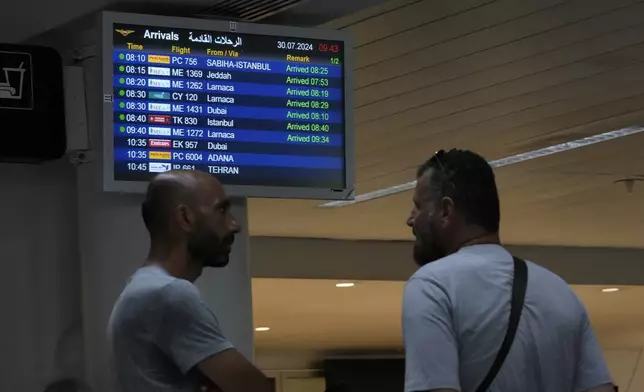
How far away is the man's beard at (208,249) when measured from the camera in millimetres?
2918

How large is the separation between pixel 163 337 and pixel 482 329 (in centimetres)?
72

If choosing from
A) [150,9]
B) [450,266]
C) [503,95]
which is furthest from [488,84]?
[450,266]

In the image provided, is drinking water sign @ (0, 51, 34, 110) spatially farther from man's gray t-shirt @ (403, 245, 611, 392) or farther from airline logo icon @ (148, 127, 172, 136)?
man's gray t-shirt @ (403, 245, 611, 392)

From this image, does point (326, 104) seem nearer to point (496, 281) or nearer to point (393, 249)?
point (496, 281)

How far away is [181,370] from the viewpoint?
2719mm

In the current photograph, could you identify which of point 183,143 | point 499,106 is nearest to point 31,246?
point 183,143

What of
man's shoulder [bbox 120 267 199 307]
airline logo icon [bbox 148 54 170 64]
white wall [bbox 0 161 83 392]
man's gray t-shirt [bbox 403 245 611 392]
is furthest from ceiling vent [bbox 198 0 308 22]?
man's gray t-shirt [bbox 403 245 611 392]

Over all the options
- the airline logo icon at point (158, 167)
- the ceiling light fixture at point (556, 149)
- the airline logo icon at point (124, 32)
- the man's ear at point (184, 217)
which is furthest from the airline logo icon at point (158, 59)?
the ceiling light fixture at point (556, 149)

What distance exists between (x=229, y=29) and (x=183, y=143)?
427mm

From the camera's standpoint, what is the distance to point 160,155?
12.9ft

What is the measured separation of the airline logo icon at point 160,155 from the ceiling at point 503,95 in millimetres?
1223

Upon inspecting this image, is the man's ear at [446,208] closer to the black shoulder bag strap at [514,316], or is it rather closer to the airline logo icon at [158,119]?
the black shoulder bag strap at [514,316]

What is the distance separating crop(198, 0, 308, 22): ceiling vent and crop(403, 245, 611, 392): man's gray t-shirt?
5.69 feet

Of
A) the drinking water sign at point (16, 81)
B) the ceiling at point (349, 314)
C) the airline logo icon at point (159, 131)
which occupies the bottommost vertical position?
the ceiling at point (349, 314)
